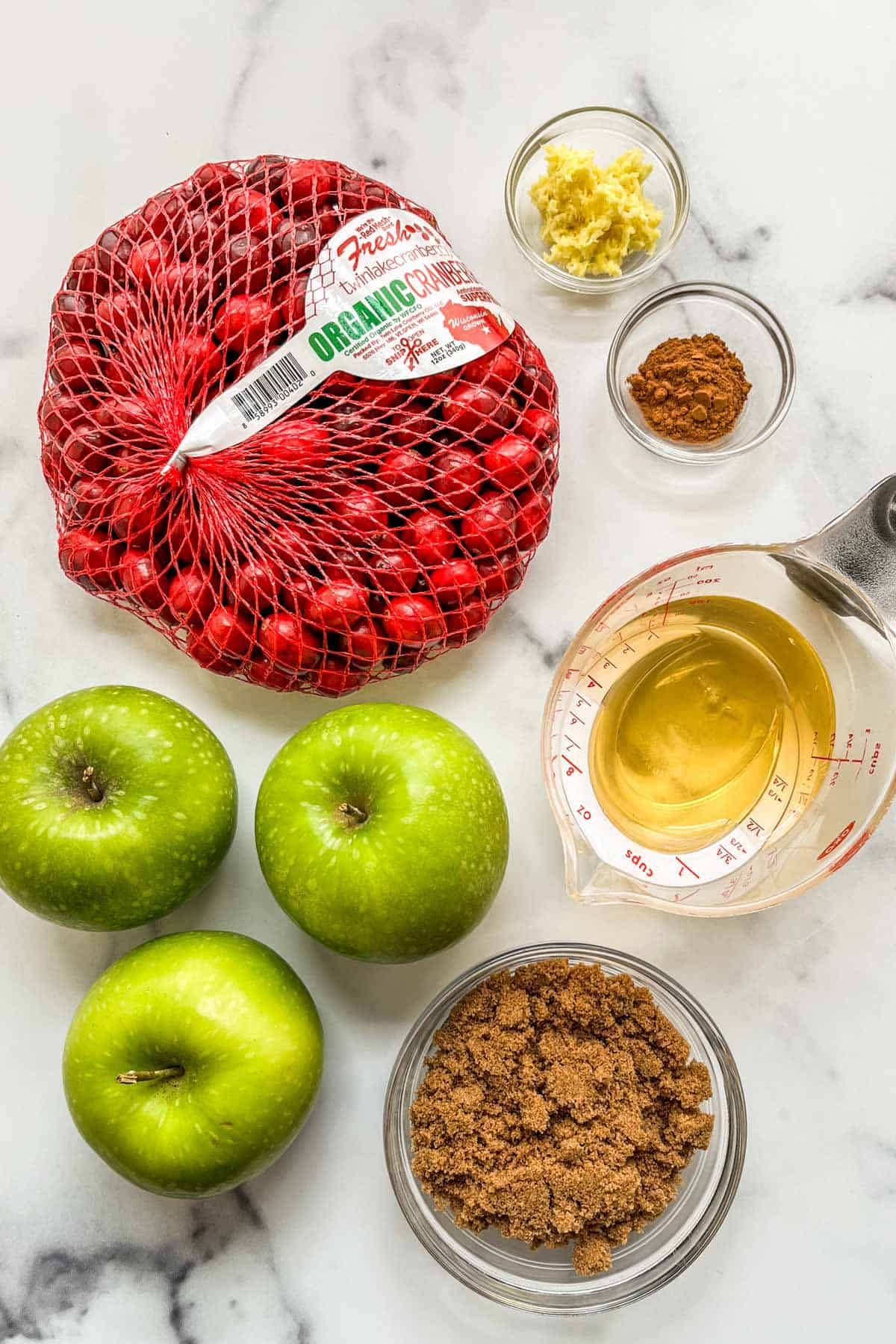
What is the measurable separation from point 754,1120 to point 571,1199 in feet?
0.73

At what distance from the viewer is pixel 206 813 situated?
0.93m

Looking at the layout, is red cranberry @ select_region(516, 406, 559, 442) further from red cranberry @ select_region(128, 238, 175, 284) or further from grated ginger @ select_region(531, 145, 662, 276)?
red cranberry @ select_region(128, 238, 175, 284)

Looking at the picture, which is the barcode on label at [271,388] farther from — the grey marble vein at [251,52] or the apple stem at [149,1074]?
the apple stem at [149,1074]

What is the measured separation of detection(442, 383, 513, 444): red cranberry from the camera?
0.94m

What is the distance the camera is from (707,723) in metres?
0.99

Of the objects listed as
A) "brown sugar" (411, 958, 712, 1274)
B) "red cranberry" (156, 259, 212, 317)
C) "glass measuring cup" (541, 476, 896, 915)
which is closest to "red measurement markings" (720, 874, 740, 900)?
"glass measuring cup" (541, 476, 896, 915)

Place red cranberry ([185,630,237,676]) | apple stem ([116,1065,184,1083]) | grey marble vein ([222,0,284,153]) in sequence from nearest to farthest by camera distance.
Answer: apple stem ([116,1065,184,1083]), red cranberry ([185,630,237,676]), grey marble vein ([222,0,284,153])

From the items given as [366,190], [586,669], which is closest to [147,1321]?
[586,669]

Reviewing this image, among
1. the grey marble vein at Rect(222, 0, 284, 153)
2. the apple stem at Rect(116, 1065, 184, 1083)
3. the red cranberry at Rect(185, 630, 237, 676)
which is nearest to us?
the apple stem at Rect(116, 1065, 184, 1083)

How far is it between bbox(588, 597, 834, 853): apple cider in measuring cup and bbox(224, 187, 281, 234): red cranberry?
1.53 feet

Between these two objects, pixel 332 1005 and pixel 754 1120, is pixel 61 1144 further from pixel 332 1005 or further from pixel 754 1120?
pixel 754 1120

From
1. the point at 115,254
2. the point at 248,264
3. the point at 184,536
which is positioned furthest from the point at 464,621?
the point at 115,254

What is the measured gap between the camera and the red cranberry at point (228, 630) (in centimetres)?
95

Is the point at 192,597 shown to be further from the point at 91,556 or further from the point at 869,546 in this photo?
the point at 869,546
